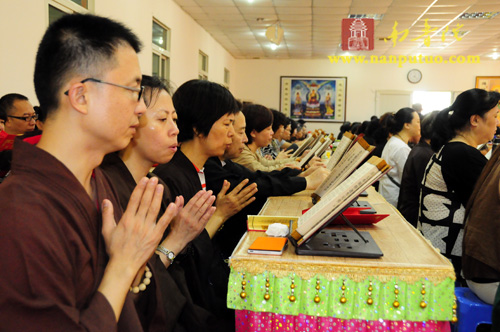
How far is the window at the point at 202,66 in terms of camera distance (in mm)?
9156

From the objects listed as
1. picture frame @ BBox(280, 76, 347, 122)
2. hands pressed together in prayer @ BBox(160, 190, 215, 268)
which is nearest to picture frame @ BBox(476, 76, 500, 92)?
picture frame @ BBox(280, 76, 347, 122)

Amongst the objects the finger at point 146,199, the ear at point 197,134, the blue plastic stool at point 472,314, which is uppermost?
the ear at point 197,134

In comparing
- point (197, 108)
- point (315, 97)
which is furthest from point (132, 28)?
point (315, 97)

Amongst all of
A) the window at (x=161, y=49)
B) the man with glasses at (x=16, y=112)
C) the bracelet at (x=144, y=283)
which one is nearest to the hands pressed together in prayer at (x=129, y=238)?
the bracelet at (x=144, y=283)

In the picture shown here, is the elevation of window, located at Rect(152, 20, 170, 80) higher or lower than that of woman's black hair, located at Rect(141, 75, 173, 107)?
higher

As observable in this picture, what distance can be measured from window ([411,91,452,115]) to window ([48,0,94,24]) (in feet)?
34.2

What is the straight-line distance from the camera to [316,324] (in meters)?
1.32

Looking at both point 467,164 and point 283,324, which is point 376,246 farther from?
point 467,164

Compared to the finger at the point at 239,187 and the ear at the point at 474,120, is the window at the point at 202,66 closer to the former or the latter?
the ear at the point at 474,120

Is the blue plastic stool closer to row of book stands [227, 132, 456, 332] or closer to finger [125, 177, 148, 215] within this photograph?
row of book stands [227, 132, 456, 332]

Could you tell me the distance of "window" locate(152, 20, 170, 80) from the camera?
264 inches

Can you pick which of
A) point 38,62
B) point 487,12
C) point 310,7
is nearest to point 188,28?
point 310,7

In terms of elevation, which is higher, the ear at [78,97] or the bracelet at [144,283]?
the ear at [78,97]

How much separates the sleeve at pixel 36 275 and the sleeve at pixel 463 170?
205 centimetres
